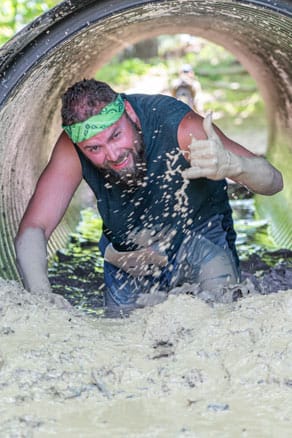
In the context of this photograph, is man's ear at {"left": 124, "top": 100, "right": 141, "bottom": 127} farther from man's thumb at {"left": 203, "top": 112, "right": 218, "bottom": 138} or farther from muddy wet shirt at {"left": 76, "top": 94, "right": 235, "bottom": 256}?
man's thumb at {"left": 203, "top": 112, "right": 218, "bottom": 138}

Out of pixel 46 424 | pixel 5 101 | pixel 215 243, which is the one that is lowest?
pixel 46 424

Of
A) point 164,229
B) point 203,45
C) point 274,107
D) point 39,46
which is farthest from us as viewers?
point 203,45

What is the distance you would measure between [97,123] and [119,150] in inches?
6.9

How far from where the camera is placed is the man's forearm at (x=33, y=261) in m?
4.55

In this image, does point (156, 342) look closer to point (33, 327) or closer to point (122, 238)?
point (33, 327)

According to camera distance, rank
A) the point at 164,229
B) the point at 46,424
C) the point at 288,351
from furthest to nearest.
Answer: the point at 164,229 → the point at 288,351 → the point at 46,424

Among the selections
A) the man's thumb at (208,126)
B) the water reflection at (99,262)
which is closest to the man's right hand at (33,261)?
the water reflection at (99,262)

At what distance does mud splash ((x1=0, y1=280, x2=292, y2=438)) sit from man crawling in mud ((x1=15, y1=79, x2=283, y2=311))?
65cm

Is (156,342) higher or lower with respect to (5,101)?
lower

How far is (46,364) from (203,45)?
1608 centimetres

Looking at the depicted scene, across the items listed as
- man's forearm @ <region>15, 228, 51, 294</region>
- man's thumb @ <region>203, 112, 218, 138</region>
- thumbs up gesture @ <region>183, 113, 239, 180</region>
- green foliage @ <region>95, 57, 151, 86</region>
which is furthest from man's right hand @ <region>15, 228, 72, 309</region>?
green foliage @ <region>95, 57, 151, 86</region>

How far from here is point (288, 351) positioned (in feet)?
11.5

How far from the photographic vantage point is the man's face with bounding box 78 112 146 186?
4.55 meters

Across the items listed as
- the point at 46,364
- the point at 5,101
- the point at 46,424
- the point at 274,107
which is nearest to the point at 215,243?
the point at 5,101
